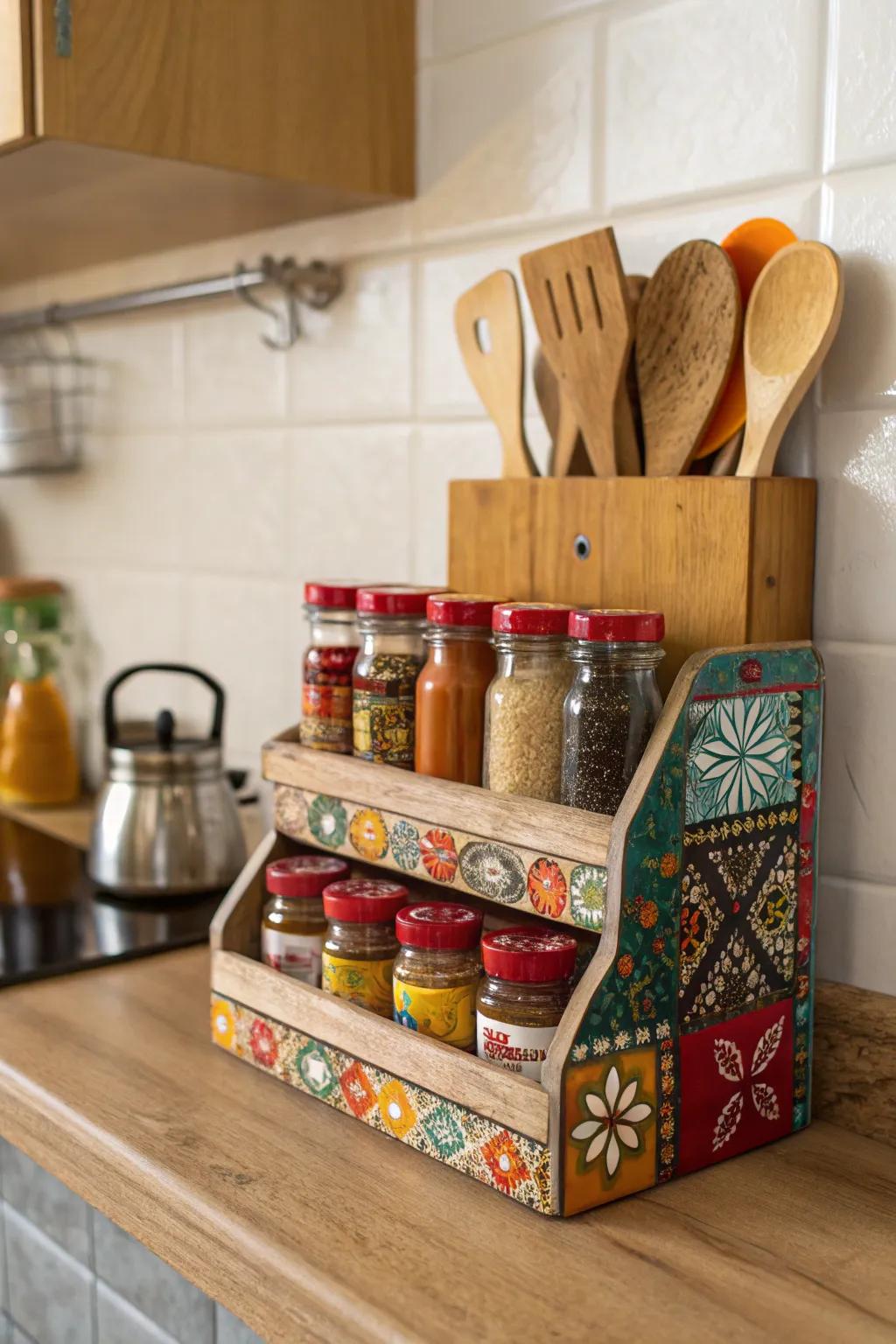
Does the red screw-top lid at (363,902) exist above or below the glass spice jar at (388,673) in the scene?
below

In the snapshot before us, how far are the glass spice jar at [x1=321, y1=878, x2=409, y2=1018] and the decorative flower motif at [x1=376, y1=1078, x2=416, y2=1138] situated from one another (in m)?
0.06

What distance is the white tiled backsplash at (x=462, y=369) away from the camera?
2.88 feet

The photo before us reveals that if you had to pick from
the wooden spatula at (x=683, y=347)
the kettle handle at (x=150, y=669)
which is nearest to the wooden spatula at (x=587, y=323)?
the wooden spatula at (x=683, y=347)

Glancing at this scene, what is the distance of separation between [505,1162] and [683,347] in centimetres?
52

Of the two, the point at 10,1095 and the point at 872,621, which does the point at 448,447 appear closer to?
the point at 872,621

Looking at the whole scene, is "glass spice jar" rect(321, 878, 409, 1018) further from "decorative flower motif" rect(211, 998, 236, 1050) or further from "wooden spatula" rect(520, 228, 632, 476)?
"wooden spatula" rect(520, 228, 632, 476)

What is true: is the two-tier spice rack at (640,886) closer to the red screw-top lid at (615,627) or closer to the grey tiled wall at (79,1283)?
the red screw-top lid at (615,627)

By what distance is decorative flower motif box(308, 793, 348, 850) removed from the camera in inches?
36.3

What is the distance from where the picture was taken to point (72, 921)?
1.24 meters

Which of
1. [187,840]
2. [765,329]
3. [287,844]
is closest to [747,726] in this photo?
[765,329]

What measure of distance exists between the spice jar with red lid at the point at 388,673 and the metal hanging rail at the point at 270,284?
0.49 m

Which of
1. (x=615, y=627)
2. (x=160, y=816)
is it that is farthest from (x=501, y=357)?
(x=160, y=816)

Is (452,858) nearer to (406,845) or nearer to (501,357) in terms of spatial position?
(406,845)

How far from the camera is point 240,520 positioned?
1.48 meters
